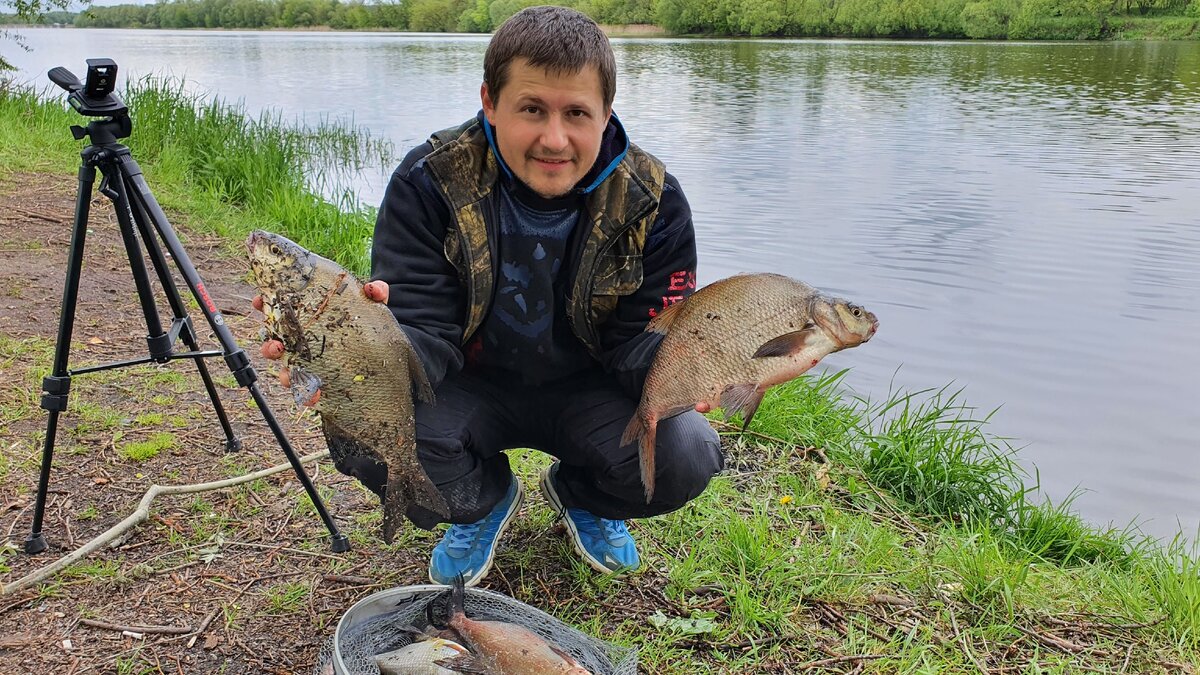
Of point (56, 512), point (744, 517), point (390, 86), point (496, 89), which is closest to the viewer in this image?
point (496, 89)

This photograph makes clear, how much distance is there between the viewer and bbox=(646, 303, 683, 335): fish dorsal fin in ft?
7.41

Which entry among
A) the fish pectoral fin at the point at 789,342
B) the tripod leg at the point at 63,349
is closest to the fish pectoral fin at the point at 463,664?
the fish pectoral fin at the point at 789,342

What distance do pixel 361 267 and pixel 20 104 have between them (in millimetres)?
5680

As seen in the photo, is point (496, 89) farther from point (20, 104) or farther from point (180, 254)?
point (20, 104)

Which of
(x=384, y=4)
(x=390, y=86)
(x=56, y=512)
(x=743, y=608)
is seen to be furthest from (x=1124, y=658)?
(x=384, y=4)

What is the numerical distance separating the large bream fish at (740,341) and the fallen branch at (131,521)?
56.5 inches

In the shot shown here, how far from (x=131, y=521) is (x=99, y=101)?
1.16m

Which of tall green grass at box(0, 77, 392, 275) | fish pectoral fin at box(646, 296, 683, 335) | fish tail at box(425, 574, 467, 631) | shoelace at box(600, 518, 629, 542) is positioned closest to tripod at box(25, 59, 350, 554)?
fish tail at box(425, 574, 467, 631)

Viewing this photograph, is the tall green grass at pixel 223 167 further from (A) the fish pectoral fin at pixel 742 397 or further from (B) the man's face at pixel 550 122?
(A) the fish pectoral fin at pixel 742 397

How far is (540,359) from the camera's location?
2.54 metres

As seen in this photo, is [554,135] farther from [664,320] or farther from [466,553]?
[466,553]

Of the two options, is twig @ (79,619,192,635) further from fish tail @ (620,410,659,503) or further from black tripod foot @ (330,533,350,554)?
fish tail @ (620,410,659,503)

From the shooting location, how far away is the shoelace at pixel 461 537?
2570mm

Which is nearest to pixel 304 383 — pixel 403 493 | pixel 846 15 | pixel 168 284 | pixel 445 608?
pixel 403 493
